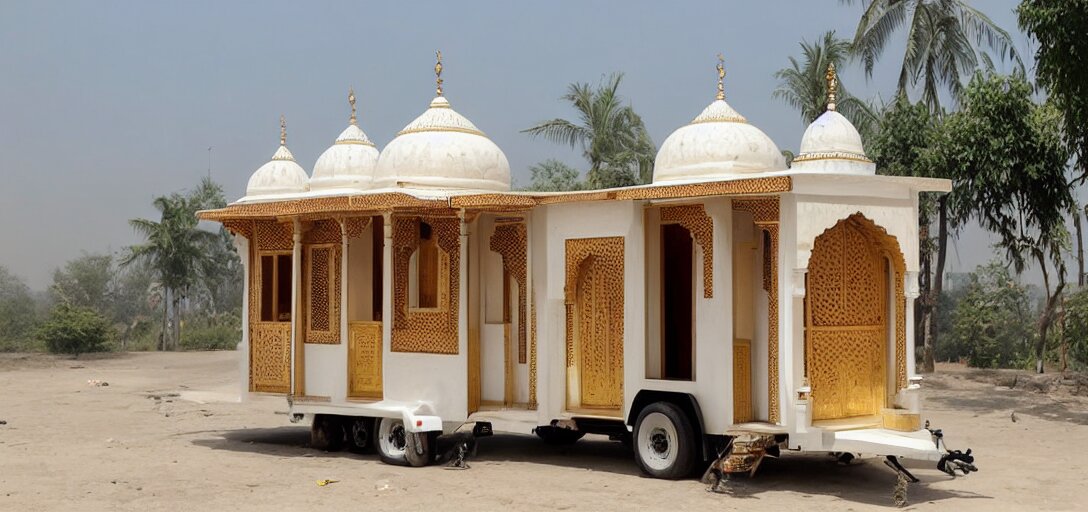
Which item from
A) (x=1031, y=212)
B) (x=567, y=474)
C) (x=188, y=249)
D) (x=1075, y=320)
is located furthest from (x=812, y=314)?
(x=188, y=249)

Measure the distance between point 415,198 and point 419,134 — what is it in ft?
4.92

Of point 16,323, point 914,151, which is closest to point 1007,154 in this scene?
point 914,151

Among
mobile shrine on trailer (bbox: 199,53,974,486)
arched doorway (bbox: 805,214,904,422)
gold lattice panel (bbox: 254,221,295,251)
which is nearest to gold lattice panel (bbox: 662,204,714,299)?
mobile shrine on trailer (bbox: 199,53,974,486)

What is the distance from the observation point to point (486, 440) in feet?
49.4

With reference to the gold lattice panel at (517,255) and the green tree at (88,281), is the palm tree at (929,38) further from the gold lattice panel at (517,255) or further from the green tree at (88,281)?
the green tree at (88,281)

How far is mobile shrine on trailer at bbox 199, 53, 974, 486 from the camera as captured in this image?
10.9m

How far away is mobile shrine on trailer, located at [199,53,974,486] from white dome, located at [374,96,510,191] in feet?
0.08

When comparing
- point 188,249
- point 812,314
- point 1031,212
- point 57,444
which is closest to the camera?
point 812,314

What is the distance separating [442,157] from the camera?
13578mm

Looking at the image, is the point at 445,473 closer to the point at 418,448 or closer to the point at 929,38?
the point at 418,448

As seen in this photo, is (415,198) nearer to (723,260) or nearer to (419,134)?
(419,134)

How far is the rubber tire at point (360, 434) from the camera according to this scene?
45.8 feet

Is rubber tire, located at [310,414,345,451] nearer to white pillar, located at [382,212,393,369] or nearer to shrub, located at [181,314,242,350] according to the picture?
white pillar, located at [382,212,393,369]

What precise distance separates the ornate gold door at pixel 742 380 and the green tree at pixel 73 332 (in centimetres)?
2541
